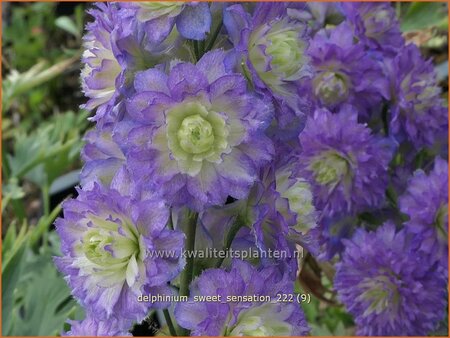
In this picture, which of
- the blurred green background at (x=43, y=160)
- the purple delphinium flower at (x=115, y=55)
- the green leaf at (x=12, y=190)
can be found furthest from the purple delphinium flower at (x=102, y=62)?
the green leaf at (x=12, y=190)

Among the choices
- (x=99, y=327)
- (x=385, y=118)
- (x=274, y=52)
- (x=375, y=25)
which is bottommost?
(x=99, y=327)

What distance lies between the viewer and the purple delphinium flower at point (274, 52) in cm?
55

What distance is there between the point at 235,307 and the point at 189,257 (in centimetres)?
6

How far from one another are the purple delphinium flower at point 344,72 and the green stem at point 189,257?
1.30 feet

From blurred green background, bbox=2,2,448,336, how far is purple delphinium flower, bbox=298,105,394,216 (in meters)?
0.25

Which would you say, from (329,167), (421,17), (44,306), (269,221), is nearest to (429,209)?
(329,167)

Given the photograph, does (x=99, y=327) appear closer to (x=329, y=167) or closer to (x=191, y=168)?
(x=191, y=168)

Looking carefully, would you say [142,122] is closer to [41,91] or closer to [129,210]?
[129,210]

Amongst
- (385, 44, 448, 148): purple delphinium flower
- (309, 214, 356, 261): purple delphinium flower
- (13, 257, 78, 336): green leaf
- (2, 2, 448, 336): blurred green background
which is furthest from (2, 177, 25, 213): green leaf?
(385, 44, 448, 148): purple delphinium flower

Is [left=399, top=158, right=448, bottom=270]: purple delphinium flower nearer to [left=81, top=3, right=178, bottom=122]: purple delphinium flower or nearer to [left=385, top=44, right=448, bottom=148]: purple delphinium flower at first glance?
[left=385, top=44, right=448, bottom=148]: purple delphinium flower

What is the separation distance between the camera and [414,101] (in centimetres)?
92

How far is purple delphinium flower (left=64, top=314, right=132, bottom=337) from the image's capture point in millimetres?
576

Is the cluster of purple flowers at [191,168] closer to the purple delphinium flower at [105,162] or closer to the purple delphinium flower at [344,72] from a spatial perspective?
the purple delphinium flower at [105,162]

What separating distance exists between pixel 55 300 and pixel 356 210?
1.59ft
